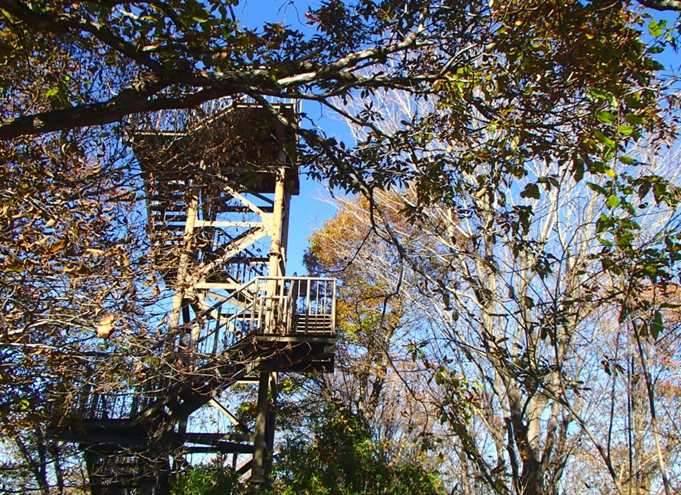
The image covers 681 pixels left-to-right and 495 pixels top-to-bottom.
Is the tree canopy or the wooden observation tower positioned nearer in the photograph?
the tree canopy

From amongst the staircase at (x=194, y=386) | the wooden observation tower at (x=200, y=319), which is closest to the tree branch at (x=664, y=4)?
the wooden observation tower at (x=200, y=319)

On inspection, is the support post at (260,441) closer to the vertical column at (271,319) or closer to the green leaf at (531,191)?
the vertical column at (271,319)

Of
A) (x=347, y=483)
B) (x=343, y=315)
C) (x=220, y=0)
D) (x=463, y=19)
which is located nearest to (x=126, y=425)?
(x=347, y=483)

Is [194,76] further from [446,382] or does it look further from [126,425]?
[126,425]

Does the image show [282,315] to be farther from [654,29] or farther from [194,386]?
[654,29]

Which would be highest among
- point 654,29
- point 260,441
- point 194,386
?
point 654,29

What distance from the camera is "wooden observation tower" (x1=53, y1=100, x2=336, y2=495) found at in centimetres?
673

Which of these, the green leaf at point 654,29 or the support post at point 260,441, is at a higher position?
the green leaf at point 654,29

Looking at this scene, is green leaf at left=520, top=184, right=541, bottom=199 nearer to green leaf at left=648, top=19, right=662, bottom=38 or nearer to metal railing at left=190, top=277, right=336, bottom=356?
green leaf at left=648, top=19, right=662, bottom=38

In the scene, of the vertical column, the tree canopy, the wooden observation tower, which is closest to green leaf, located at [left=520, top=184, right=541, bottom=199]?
the tree canopy

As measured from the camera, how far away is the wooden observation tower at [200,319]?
6734 mm

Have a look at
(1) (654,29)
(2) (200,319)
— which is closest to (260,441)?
(2) (200,319)

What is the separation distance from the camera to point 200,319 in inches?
298

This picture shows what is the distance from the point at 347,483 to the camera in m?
9.69
